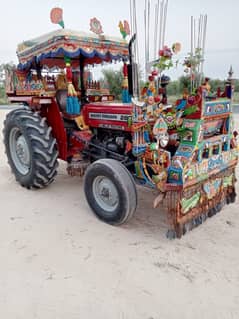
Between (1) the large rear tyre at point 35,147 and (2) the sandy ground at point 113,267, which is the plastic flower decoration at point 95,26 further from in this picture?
(2) the sandy ground at point 113,267

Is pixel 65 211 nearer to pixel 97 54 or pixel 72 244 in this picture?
pixel 72 244

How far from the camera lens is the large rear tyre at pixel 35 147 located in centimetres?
387

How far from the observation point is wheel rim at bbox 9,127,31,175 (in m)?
4.39

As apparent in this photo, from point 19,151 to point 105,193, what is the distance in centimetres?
191

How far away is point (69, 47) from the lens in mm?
3555

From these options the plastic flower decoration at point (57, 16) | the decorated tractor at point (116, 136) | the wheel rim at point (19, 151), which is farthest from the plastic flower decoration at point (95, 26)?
the wheel rim at point (19, 151)

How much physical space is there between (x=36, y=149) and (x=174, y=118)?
1.95 metres

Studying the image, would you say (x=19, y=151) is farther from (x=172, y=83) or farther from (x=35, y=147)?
(x=172, y=83)

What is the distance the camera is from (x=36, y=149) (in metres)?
3.86

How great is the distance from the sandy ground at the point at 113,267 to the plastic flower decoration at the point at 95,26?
92.3 inches

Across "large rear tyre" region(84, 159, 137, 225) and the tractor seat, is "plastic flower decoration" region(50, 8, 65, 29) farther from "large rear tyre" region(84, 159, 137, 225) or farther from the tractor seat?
"large rear tyre" region(84, 159, 137, 225)

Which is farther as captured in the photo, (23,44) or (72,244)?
(23,44)

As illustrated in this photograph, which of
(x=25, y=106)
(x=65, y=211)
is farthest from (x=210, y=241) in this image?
(x=25, y=106)

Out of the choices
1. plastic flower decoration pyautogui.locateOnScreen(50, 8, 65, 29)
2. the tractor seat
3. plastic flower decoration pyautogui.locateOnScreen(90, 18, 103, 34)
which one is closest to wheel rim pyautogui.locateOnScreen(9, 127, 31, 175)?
the tractor seat
